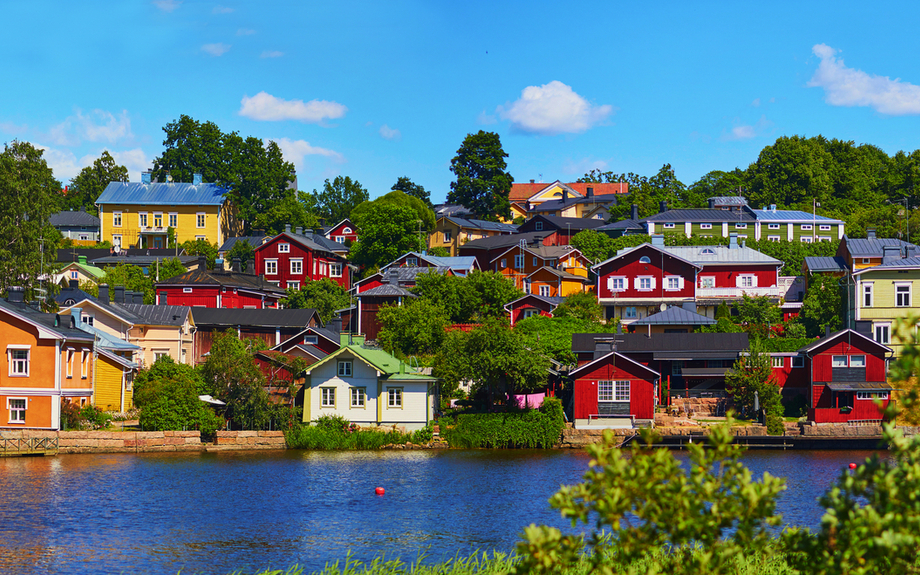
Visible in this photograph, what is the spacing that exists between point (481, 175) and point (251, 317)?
55021 mm

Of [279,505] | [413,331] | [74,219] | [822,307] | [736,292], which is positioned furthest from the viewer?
[74,219]

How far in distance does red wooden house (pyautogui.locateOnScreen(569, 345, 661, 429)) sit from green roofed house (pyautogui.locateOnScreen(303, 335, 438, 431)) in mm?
9084

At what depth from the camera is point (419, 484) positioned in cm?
4253

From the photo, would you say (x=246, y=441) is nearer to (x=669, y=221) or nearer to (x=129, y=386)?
(x=129, y=386)

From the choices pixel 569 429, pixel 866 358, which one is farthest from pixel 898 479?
pixel 866 358

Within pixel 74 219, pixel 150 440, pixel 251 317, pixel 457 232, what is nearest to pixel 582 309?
pixel 251 317

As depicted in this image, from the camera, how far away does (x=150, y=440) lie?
52.5 m

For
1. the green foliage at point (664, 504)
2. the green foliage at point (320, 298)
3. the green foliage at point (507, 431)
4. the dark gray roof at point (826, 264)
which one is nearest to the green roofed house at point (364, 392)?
the green foliage at point (507, 431)

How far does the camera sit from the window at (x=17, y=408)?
51.8 m

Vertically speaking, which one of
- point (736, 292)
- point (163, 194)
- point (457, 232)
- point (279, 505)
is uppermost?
point (163, 194)

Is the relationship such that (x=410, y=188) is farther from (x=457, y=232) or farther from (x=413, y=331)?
(x=413, y=331)

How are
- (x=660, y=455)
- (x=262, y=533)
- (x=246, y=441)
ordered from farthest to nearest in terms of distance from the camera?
(x=246, y=441) < (x=262, y=533) < (x=660, y=455)

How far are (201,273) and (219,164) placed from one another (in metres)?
42.5

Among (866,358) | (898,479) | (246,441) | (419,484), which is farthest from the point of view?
(866,358)
